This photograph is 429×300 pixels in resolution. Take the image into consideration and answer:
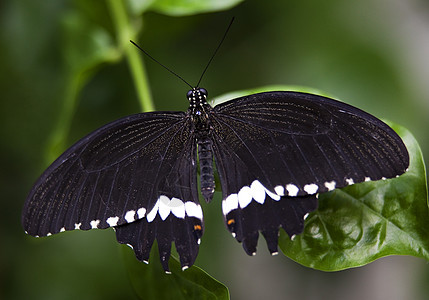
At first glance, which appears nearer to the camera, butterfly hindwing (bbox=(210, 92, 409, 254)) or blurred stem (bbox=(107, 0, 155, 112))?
butterfly hindwing (bbox=(210, 92, 409, 254))

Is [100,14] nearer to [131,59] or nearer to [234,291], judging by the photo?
[131,59]

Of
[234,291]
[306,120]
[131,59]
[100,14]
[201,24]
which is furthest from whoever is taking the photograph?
[234,291]

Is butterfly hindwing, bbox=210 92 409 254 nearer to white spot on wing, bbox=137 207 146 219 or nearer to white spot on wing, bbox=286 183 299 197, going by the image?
white spot on wing, bbox=286 183 299 197

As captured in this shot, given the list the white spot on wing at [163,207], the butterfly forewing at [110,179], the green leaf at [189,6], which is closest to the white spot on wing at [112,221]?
the butterfly forewing at [110,179]

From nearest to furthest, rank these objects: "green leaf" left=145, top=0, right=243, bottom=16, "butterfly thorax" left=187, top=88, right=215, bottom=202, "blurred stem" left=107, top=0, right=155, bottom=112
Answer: "butterfly thorax" left=187, top=88, right=215, bottom=202, "green leaf" left=145, top=0, right=243, bottom=16, "blurred stem" left=107, top=0, right=155, bottom=112

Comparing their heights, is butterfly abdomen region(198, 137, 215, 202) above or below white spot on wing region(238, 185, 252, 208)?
above

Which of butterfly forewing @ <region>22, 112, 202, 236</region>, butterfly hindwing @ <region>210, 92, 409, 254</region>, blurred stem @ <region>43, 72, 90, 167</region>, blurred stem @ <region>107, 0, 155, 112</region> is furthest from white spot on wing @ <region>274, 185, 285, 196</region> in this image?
blurred stem @ <region>43, 72, 90, 167</region>

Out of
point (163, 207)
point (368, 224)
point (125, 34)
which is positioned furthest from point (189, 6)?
point (368, 224)

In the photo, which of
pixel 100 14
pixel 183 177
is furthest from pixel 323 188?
pixel 100 14
